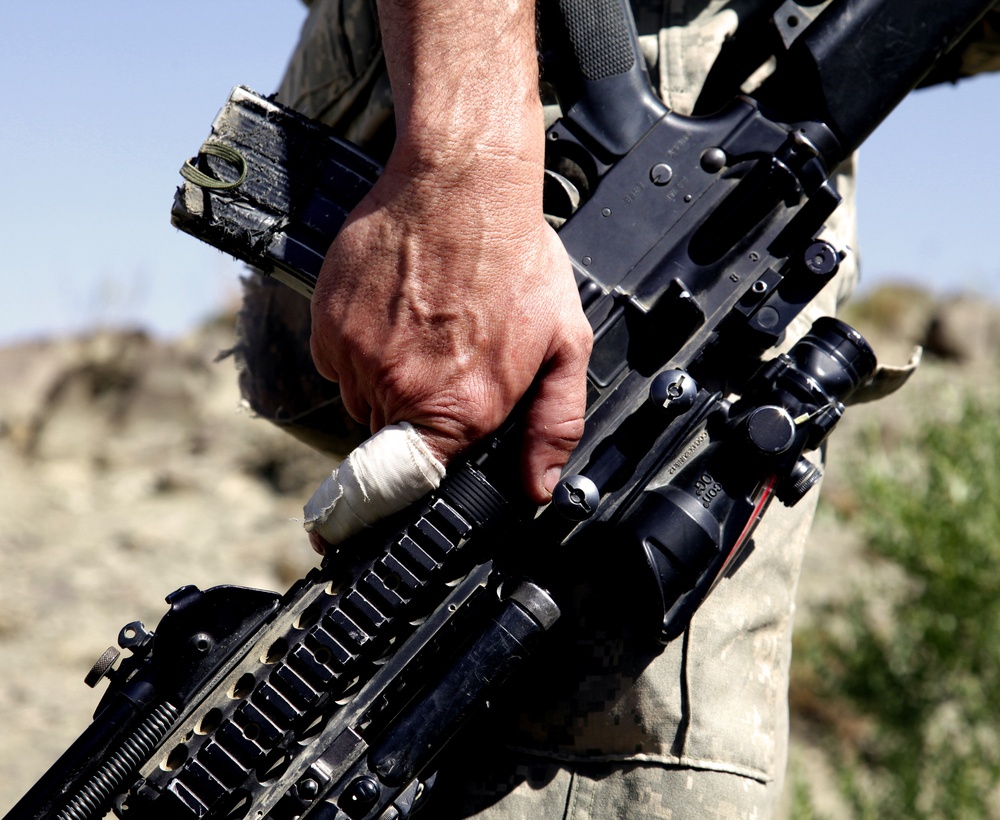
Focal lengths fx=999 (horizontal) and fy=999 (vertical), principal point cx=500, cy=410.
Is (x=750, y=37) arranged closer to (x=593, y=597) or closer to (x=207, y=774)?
(x=593, y=597)

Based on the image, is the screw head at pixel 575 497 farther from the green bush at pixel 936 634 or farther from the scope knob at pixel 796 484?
the green bush at pixel 936 634

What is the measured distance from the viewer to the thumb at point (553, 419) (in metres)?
1.41

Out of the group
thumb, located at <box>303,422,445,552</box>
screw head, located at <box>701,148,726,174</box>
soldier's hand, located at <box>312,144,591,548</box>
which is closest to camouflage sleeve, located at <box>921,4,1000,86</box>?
screw head, located at <box>701,148,726,174</box>

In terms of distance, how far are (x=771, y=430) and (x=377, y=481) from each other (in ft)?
1.86

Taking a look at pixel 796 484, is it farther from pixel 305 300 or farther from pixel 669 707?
pixel 305 300

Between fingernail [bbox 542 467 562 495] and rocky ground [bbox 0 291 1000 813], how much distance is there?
4525 mm

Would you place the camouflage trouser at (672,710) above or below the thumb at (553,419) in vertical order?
below

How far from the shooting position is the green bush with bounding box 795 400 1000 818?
12.6 feet

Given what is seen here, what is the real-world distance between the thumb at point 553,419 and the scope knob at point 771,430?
0.25m

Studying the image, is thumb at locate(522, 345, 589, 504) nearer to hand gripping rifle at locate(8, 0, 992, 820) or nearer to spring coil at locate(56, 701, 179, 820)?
hand gripping rifle at locate(8, 0, 992, 820)

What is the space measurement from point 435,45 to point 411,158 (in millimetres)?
168

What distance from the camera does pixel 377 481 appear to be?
54.3 inches

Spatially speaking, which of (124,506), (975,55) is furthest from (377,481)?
(124,506)

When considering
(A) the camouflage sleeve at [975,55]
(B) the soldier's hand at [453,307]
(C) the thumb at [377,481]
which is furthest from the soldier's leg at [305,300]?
(A) the camouflage sleeve at [975,55]
